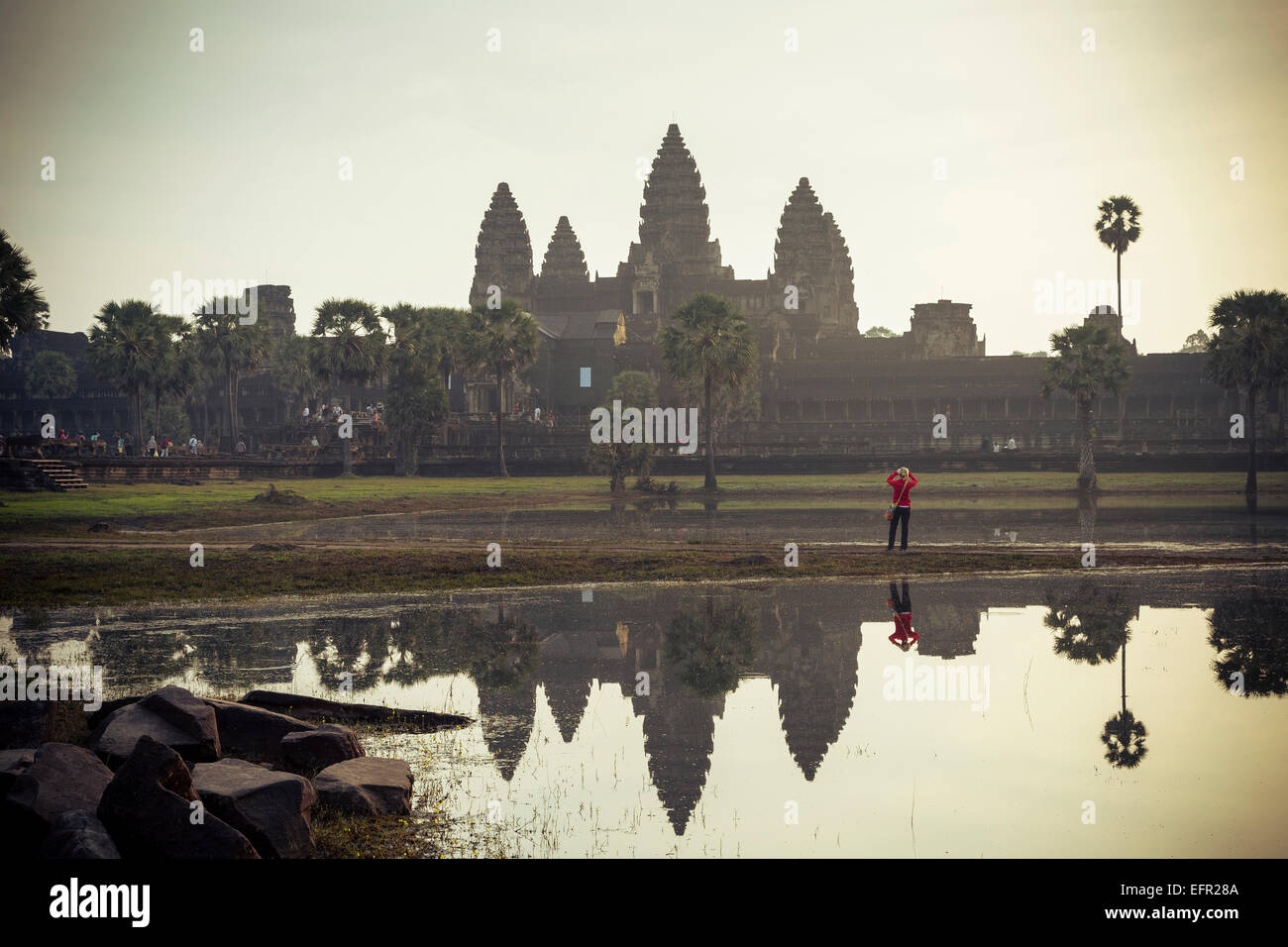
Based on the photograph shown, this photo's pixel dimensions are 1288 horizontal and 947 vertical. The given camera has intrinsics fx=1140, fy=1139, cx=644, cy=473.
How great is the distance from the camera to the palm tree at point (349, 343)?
6544cm

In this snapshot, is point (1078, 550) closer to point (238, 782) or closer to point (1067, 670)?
point (1067, 670)

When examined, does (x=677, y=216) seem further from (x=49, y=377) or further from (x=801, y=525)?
(x=801, y=525)

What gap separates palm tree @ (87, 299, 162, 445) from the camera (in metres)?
69.6

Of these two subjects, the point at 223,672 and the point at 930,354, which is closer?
the point at 223,672

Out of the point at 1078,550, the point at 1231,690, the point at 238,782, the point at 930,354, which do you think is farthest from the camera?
the point at 930,354

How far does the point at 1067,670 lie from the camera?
12.2 metres

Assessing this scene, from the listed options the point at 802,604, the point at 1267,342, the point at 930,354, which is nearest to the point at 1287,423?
the point at 1267,342

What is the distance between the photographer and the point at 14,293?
3984 centimetres

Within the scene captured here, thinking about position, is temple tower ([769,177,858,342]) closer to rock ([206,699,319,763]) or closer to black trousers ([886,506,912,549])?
black trousers ([886,506,912,549])

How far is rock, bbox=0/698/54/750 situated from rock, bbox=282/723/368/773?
2.11 m

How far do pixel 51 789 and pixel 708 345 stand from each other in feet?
154

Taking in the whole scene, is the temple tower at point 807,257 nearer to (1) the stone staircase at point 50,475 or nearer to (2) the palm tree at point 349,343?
(2) the palm tree at point 349,343

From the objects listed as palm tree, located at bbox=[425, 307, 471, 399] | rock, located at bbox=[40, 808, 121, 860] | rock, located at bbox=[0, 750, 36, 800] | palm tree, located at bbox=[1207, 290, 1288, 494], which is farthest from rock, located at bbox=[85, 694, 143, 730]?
palm tree, located at bbox=[425, 307, 471, 399]

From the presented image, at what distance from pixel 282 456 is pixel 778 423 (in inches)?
1298
